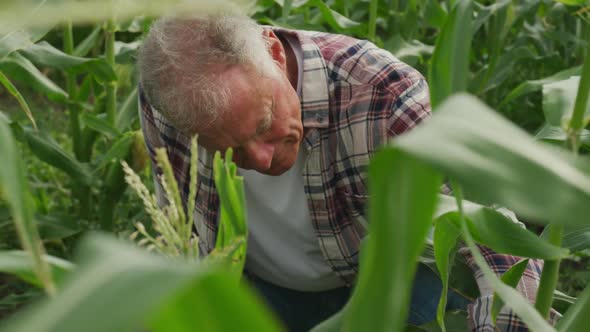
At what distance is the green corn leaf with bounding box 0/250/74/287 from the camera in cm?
42

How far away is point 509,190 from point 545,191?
0.02 metres

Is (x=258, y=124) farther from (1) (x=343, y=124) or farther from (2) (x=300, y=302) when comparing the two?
(2) (x=300, y=302)

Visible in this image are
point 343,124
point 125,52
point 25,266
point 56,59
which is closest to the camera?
point 25,266

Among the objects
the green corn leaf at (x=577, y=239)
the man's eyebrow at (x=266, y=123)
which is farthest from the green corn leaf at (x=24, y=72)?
the green corn leaf at (x=577, y=239)

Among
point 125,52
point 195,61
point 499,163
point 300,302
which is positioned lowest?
point 300,302

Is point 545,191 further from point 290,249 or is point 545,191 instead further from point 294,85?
point 290,249

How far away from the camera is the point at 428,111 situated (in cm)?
106

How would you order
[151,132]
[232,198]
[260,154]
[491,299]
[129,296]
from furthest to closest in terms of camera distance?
[151,132]
[260,154]
[491,299]
[232,198]
[129,296]

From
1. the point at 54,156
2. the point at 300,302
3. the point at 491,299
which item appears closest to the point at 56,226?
the point at 54,156

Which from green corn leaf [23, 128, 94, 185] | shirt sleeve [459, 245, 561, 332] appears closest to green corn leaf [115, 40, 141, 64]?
green corn leaf [23, 128, 94, 185]

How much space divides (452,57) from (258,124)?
53 cm

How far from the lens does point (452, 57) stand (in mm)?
464

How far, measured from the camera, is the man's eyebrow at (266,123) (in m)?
0.98

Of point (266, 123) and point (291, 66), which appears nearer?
point (266, 123)
